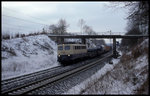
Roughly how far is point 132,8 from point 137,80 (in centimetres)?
482

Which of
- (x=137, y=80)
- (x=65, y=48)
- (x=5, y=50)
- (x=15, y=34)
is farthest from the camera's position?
(x=15, y=34)

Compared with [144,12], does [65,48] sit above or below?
below

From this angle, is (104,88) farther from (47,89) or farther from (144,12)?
(144,12)

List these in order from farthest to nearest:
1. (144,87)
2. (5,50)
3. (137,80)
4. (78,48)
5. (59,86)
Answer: (78,48) < (5,50) < (59,86) < (137,80) < (144,87)

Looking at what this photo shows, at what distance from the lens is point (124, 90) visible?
9.67 meters

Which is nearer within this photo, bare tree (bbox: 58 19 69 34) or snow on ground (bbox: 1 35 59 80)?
snow on ground (bbox: 1 35 59 80)

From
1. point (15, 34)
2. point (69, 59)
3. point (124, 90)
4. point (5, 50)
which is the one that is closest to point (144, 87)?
point (124, 90)

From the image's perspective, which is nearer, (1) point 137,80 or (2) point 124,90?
(2) point 124,90

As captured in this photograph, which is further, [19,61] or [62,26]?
[62,26]

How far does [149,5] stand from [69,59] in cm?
1745

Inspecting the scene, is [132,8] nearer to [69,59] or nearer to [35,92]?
[35,92]

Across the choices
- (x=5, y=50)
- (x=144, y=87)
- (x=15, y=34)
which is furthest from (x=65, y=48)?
(x=144, y=87)

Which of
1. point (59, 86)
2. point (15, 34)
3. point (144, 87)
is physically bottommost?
point (59, 86)

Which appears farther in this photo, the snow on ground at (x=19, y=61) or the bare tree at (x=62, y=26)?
the bare tree at (x=62, y=26)
